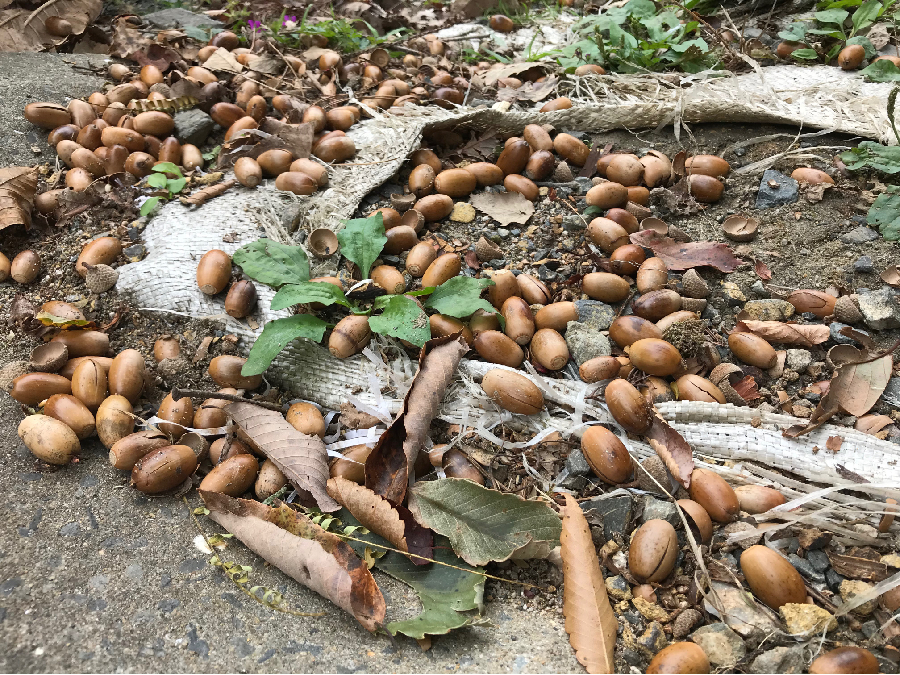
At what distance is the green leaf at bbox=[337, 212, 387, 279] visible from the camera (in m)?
2.12

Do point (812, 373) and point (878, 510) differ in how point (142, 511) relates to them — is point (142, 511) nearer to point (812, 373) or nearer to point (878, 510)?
point (878, 510)

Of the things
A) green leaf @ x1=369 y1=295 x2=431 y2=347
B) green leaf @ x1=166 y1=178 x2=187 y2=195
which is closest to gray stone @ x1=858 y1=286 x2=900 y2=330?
green leaf @ x1=369 y1=295 x2=431 y2=347

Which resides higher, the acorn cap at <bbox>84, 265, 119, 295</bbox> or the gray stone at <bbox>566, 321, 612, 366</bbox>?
the gray stone at <bbox>566, 321, 612, 366</bbox>

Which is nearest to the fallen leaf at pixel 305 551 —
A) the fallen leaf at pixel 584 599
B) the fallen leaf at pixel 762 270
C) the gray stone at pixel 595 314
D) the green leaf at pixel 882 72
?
the fallen leaf at pixel 584 599

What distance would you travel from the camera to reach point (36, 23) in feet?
11.4

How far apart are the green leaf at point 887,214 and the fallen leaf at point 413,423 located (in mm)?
1563

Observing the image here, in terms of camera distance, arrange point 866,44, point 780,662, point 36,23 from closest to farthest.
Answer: point 780,662 < point 866,44 < point 36,23

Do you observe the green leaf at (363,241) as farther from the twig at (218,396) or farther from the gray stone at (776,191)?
the gray stone at (776,191)

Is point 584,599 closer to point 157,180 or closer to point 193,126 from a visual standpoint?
point 157,180

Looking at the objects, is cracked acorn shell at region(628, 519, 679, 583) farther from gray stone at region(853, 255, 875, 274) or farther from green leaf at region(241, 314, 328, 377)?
gray stone at region(853, 255, 875, 274)

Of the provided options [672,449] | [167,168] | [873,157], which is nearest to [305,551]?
[672,449]

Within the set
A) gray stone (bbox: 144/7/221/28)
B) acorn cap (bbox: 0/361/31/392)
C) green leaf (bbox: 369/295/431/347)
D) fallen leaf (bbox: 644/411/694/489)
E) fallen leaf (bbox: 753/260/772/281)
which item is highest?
gray stone (bbox: 144/7/221/28)

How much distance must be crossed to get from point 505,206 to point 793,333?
1152mm

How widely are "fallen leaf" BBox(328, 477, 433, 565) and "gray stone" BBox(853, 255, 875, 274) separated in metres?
1.71
